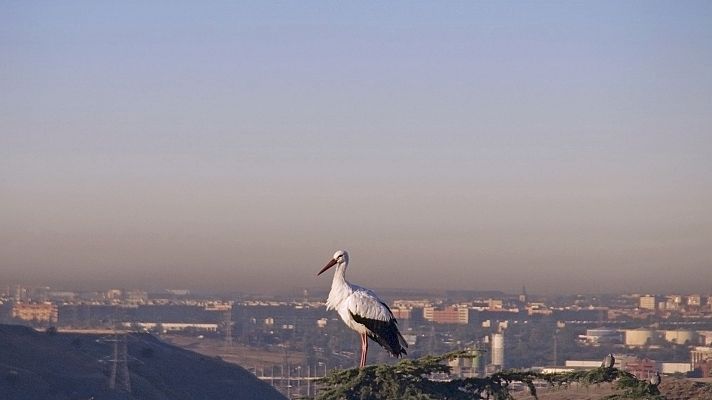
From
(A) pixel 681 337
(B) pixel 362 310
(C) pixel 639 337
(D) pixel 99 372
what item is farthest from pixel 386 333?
(C) pixel 639 337

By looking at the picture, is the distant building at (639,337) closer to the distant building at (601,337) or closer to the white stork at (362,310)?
the distant building at (601,337)

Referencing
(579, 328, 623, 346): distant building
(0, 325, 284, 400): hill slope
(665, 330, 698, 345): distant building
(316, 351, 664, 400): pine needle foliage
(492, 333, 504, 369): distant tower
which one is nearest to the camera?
(316, 351, 664, 400): pine needle foliage

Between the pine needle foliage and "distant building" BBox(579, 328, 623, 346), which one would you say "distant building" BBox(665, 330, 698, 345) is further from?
the pine needle foliage

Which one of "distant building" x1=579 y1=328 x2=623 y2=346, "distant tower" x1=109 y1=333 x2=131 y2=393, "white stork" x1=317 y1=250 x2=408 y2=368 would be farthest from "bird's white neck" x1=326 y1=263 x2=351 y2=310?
"distant building" x1=579 y1=328 x2=623 y2=346

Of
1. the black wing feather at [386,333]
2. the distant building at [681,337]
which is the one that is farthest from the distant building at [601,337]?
the black wing feather at [386,333]

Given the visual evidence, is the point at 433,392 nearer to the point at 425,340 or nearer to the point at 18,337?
the point at 18,337

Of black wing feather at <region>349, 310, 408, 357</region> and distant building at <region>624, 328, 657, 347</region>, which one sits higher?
distant building at <region>624, 328, 657, 347</region>

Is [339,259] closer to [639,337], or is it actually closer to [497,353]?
[497,353]
